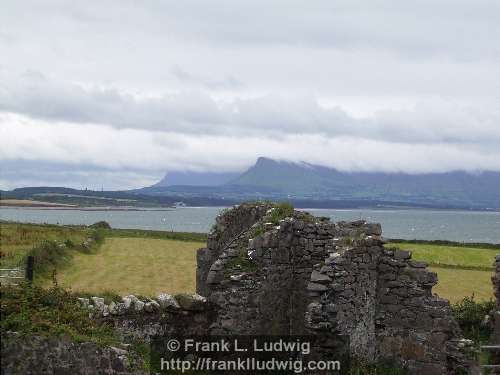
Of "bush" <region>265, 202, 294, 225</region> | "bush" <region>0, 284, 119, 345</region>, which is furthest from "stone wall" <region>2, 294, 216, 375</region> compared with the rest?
"bush" <region>265, 202, 294, 225</region>

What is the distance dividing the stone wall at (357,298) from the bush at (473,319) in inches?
239

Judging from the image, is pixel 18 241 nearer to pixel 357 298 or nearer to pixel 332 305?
pixel 357 298

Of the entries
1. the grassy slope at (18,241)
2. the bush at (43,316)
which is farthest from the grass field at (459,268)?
the grassy slope at (18,241)

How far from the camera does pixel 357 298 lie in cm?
1272

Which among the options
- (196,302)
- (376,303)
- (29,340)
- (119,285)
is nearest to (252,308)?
(196,302)

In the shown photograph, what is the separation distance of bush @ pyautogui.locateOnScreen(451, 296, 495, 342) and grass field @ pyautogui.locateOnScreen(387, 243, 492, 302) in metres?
4.58

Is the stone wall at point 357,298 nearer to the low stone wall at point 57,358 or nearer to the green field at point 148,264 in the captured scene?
the low stone wall at point 57,358

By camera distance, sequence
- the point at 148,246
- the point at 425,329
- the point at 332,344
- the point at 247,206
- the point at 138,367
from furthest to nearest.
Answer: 1. the point at 148,246
2. the point at 247,206
3. the point at 425,329
4. the point at 332,344
5. the point at 138,367

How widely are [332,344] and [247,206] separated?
626cm

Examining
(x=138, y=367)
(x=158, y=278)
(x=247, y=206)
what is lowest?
(x=158, y=278)

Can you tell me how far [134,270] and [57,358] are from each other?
29823 millimetres

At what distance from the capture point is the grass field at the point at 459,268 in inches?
1224

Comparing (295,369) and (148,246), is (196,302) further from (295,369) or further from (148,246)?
(148,246)

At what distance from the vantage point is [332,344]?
39.6 ft
